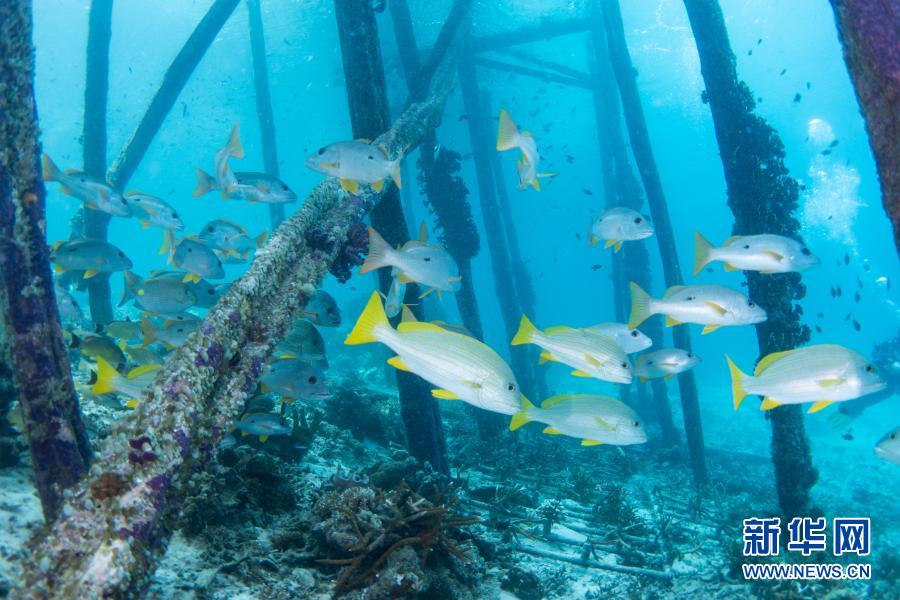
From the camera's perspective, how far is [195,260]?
5.07 metres

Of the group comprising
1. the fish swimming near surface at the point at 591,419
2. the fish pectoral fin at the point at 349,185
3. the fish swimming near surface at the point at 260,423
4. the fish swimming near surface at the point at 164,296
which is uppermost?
the fish pectoral fin at the point at 349,185

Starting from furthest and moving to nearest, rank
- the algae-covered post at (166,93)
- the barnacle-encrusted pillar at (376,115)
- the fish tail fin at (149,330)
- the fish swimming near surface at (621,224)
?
the algae-covered post at (166,93) → the barnacle-encrusted pillar at (376,115) → the fish swimming near surface at (621,224) → the fish tail fin at (149,330)

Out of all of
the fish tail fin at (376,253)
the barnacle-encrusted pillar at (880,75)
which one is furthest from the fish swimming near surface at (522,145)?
the barnacle-encrusted pillar at (880,75)

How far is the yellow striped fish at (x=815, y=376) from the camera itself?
3389mm

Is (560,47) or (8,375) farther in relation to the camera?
(560,47)

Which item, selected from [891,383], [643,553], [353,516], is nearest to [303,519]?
[353,516]

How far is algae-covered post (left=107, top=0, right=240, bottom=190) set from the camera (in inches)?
336

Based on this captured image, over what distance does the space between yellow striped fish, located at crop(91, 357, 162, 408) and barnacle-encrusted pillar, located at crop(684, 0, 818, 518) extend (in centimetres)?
643

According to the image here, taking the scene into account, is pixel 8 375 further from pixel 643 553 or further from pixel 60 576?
pixel 643 553

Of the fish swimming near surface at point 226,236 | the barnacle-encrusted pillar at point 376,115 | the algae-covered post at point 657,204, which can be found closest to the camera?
the barnacle-encrusted pillar at point 376,115

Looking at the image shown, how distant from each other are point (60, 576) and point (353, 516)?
1742mm

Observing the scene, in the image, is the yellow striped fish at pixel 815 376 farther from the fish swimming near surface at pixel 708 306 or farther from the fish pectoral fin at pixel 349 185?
the fish pectoral fin at pixel 349 185

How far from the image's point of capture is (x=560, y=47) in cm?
4084

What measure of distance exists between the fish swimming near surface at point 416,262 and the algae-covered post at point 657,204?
6.45 meters
